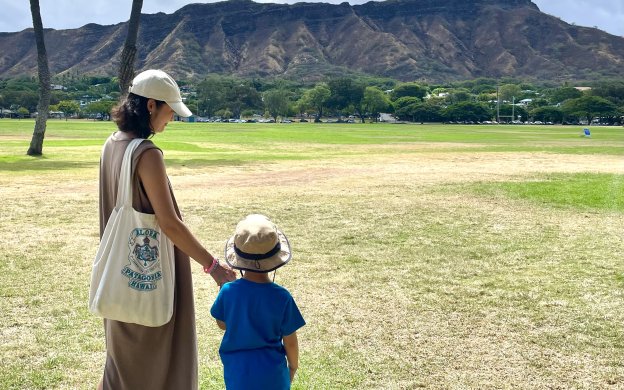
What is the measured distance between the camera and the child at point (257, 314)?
9.78ft

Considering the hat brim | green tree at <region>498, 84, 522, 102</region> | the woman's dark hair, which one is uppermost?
green tree at <region>498, 84, 522, 102</region>

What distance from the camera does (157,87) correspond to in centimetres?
328

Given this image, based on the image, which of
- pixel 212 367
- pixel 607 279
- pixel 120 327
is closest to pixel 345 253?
pixel 607 279

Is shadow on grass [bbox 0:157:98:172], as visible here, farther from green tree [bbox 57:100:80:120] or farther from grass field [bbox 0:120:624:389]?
green tree [bbox 57:100:80:120]

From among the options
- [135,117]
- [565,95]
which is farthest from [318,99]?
[135,117]

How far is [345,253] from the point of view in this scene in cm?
874

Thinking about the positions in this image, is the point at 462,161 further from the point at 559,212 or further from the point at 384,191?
the point at 559,212

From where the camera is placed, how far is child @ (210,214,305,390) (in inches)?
117

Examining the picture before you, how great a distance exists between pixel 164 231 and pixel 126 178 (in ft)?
1.05

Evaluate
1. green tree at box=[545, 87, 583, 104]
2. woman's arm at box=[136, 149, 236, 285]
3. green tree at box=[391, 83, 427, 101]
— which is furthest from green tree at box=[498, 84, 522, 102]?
woman's arm at box=[136, 149, 236, 285]

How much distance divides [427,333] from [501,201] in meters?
8.86

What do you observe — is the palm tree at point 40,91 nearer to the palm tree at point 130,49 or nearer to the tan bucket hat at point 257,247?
the palm tree at point 130,49

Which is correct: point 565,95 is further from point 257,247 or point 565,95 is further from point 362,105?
point 257,247

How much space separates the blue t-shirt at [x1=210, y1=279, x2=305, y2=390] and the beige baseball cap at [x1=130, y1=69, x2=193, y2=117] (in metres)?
1.02
